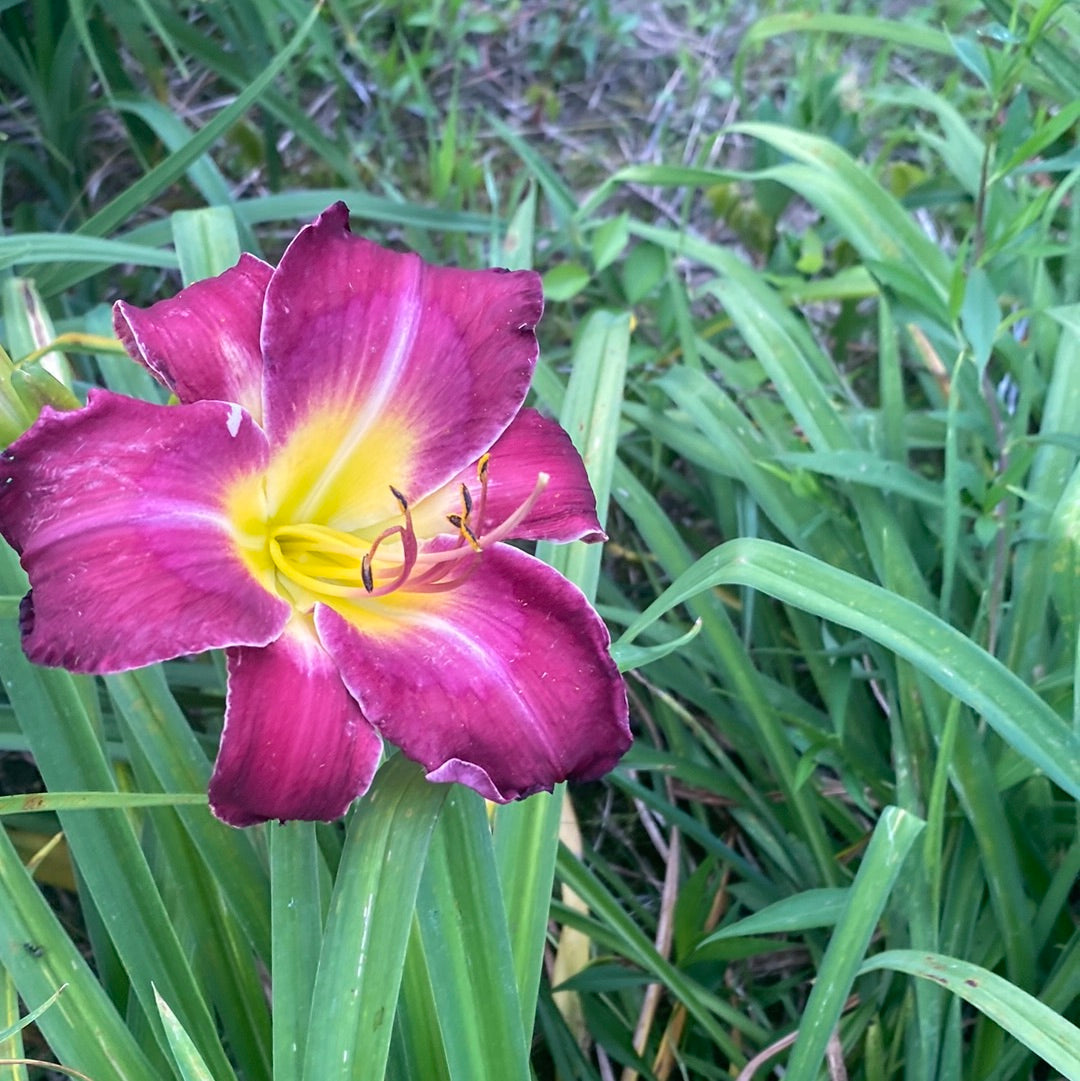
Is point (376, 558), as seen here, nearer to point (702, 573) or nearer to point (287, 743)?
point (287, 743)

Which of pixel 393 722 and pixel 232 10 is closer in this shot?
pixel 393 722

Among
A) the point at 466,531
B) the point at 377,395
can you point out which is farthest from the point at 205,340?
the point at 466,531

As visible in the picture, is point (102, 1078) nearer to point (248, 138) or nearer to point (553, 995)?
point (553, 995)

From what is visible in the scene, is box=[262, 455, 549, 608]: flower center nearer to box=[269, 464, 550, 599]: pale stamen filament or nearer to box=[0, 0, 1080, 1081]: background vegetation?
box=[269, 464, 550, 599]: pale stamen filament

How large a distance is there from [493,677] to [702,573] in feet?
0.75

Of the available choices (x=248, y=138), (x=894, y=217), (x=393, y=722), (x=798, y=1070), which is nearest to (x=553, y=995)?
(x=798, y=1070)

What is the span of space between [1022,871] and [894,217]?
752 millimetres

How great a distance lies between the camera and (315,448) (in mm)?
656

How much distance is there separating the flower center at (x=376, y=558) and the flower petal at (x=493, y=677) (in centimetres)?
2

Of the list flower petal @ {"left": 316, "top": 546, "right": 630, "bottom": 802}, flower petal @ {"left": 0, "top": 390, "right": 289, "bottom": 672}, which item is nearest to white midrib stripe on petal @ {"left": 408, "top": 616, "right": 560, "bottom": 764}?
flower petal @ {"left": 316, "top": 546, "right": 630, "bottom": 802}

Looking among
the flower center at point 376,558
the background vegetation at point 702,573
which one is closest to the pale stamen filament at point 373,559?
the flower center at point 376,558

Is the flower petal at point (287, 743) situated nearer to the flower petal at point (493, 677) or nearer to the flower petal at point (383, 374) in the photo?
the flower petal at point (493, 677)

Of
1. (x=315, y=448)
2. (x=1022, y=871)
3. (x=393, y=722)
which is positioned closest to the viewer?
(x=393, y=722)

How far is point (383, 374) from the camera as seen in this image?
665 mm
